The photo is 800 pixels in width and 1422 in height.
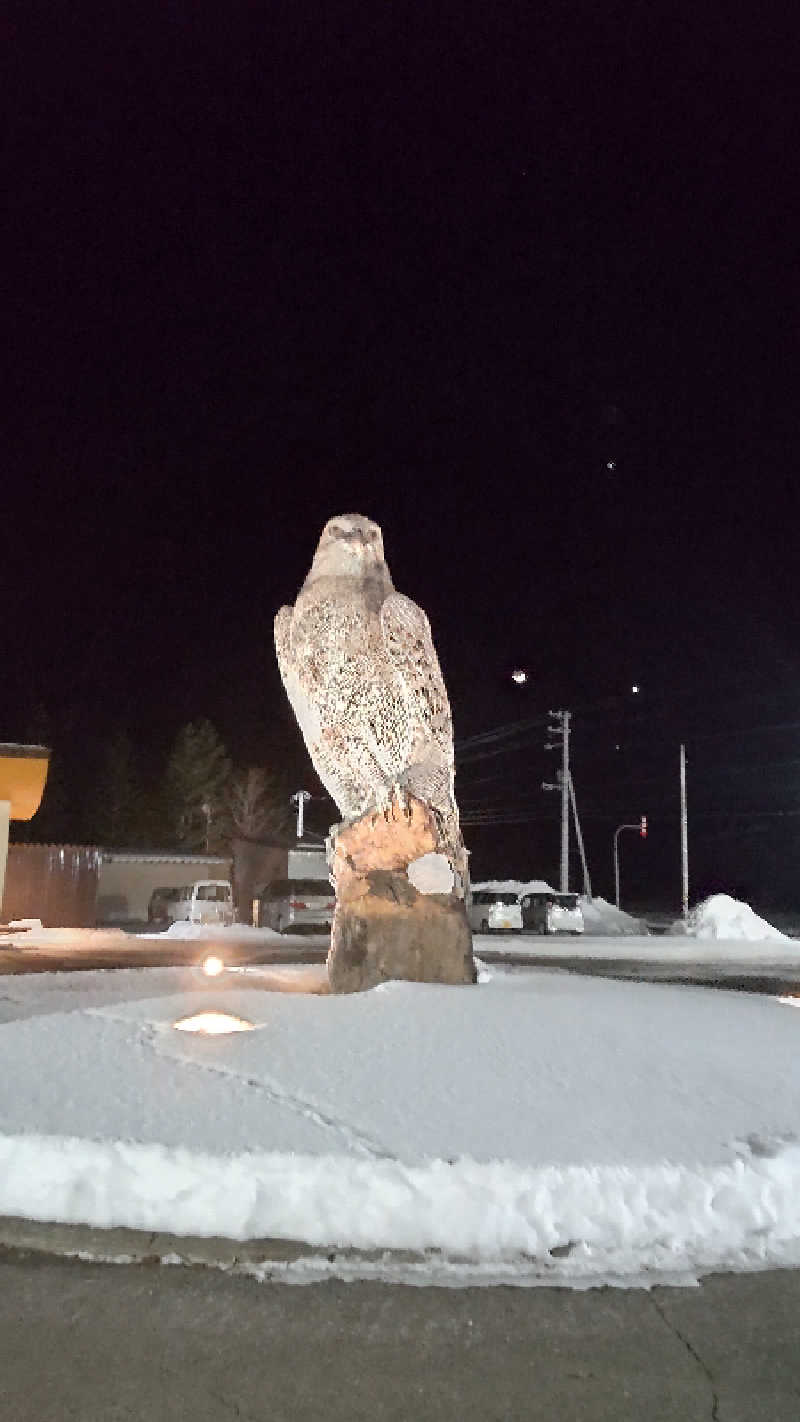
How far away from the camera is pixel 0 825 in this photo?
26.5 meters

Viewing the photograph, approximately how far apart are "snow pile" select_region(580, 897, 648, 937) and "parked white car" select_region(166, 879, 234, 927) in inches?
434

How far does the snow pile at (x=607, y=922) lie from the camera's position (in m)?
34.0

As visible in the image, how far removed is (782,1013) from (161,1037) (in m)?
5.01

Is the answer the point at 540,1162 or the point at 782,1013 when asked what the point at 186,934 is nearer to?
the point at 782,1013

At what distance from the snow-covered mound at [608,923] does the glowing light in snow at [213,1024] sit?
27.4 metres

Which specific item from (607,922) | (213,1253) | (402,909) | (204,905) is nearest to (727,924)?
(607,922)

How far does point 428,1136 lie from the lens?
536cm

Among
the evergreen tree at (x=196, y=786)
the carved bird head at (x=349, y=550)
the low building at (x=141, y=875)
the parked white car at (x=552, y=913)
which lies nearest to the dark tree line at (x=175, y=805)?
the evergreen tree at (x=196, y=786)

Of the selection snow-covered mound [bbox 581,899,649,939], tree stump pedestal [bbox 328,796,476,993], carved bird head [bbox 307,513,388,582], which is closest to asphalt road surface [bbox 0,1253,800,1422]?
tree stump pedestal [bbox 328,796,476,993]

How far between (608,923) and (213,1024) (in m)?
29.0

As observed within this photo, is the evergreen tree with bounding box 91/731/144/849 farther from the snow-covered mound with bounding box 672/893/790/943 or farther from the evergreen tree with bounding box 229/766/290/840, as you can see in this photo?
the snow-covered mound with bounding box 672/893/790/943

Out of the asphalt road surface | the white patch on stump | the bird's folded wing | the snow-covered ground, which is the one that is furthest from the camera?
the bird's folded wing

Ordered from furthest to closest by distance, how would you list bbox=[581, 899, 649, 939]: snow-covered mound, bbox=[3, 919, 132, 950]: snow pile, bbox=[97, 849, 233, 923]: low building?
bbox=[97, 849, 233, 923]: low building → bbox=[581, 899, 649, 939]: snow-covered mound → bbox=[3, 919, 132, 950]: snow pile

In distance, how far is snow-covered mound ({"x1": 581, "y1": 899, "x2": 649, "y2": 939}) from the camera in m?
34.0
